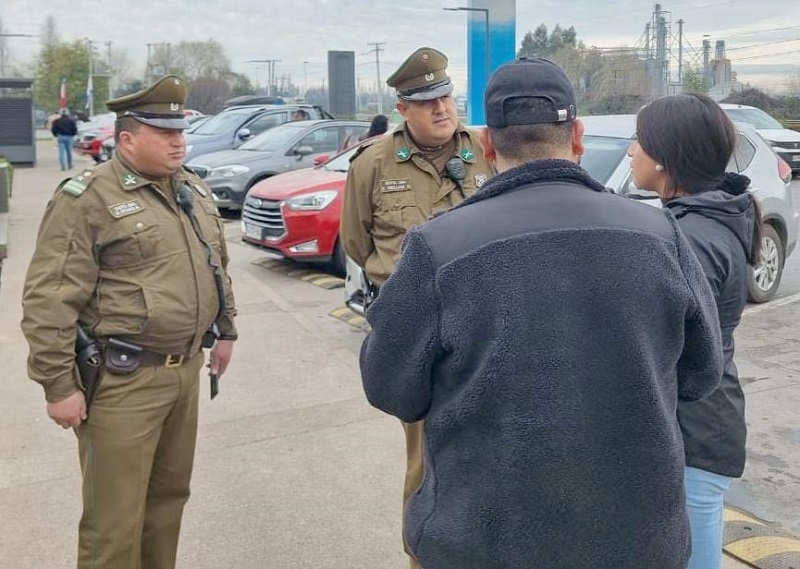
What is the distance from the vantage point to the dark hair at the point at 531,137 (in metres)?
1.60

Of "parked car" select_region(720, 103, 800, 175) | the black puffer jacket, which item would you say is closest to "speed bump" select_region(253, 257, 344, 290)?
the black puffer jacket

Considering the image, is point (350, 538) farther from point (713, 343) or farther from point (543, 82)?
point (543, 82)

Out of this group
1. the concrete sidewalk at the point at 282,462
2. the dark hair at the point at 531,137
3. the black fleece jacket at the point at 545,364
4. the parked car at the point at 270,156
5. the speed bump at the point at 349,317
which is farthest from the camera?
the parked car at the point at 270,156

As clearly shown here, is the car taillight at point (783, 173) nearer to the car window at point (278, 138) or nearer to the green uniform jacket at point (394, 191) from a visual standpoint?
the green uniform jacket at point (394, 191)

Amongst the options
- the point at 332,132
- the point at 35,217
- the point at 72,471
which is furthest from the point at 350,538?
the point at 35,217

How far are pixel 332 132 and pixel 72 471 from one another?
1013 cm

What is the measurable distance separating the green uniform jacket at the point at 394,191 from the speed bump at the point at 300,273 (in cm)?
497

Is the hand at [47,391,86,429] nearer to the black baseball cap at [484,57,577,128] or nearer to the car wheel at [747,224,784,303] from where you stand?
the black baseball cap at [484,57,577,128]

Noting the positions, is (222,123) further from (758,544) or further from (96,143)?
(758,544)

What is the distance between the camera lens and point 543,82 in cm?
162

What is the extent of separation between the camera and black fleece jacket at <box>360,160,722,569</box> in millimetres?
1485

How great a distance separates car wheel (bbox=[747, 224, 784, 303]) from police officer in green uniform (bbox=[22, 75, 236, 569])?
5.85 m

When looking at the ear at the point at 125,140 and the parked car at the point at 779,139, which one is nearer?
the ear at the point at 125,140

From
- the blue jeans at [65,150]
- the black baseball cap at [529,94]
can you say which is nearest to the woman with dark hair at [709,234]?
the black baseball cap at [529,94]
